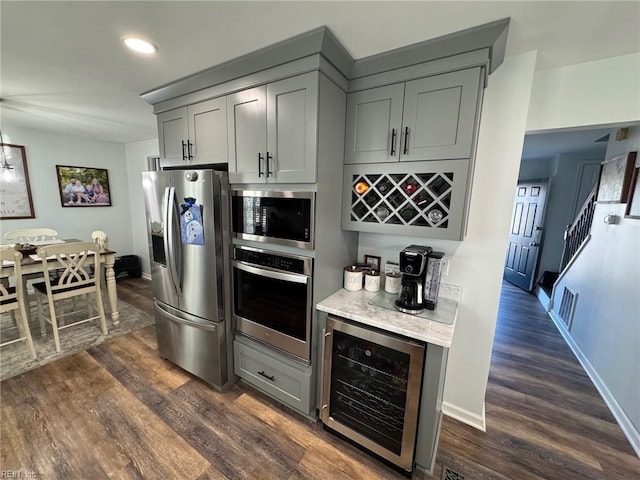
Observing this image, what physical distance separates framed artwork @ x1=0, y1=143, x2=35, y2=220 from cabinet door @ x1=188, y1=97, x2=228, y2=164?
3574mm

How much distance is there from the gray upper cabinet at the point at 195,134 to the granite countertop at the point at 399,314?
1.31 meters

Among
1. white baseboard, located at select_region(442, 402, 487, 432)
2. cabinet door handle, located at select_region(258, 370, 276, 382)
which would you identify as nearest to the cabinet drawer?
cabinet door handle, located at select_region(258, 370, 276, 382)

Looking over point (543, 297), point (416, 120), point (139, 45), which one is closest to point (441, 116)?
point (416, 120)

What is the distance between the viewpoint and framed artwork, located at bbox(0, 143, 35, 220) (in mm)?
3467

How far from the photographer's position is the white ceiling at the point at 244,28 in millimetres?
1132

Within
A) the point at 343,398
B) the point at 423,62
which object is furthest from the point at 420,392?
the point at 423,62

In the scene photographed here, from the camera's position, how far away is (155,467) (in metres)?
1.48

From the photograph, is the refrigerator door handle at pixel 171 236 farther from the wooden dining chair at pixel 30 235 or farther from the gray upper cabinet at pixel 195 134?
the wooden dining chair at pixel 30 235

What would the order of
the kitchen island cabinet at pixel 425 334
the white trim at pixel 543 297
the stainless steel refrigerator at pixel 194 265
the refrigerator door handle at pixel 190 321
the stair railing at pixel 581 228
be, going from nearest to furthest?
the kitchen island cabinet at pixel 425 334 → the stainless steel refrigerator at pixel 194 265 → the refrigerator door handle at pixel 190 321 → the stair railing at pixel 581 228 → the white trim at pixel 543 297

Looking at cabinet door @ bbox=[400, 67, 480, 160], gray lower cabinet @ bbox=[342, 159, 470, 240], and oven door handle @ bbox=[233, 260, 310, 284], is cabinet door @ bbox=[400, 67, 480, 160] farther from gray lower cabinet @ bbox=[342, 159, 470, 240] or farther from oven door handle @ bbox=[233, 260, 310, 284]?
oven door handle @ bbox=[233, 260, 310, 284]

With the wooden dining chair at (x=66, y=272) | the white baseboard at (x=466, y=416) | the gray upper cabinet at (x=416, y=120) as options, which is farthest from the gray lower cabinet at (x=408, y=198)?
the wooden dining chair at (x=66, y=272)

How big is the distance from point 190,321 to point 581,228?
4.90 metres

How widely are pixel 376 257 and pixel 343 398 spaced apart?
3.36 feet

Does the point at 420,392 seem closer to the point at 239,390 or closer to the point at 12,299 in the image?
the point at 239,390
